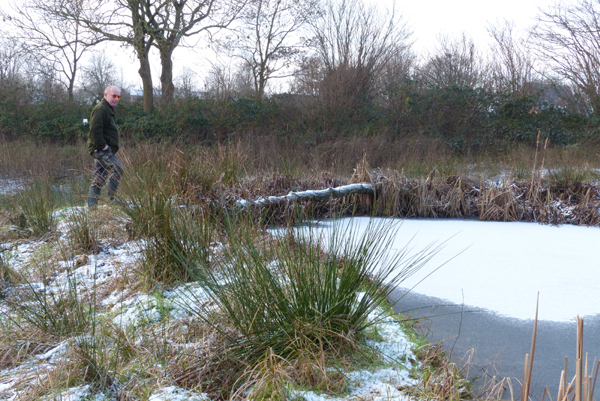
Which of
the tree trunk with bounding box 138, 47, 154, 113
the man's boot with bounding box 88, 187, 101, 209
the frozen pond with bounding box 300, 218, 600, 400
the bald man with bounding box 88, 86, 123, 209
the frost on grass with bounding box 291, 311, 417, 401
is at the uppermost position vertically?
the tree trunk with bounding box 138, 47, 154, 113

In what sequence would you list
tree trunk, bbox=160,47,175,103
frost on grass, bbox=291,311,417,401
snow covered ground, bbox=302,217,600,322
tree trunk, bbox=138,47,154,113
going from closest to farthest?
frost on grass, bbox=291,311,417,401, snow covered ground, bbox=302,217,600,322, tree trunk, bbox=138,47,154,113, tree trunk, bbox=160,47,175,103

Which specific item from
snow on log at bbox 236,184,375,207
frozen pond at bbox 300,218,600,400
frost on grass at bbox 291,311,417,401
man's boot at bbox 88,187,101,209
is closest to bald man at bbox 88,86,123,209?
man's boot at bbox 88,187,101,209

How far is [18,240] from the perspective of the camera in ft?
12.8

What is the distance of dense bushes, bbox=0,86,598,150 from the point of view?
35.8 feet

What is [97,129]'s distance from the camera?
5027 mm

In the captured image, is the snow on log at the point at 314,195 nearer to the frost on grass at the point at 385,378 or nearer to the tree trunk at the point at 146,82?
the frost on grass at the point at 385,378

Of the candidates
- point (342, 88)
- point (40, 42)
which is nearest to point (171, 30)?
point (40, 42)

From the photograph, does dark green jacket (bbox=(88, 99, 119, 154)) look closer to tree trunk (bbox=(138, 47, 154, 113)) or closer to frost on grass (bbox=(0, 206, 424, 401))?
frost on grass (bbox=(0, 206, 424, 401))

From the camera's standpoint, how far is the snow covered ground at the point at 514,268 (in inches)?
104

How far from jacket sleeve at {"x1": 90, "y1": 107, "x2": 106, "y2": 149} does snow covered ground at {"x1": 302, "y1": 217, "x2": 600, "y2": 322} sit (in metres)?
3.00

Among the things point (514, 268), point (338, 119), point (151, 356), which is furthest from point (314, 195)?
point (338, 119)

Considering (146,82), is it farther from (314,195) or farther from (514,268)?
(514,268)

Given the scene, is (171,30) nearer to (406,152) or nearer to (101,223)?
(406,152)

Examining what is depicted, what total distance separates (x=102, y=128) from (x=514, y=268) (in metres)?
4.50
